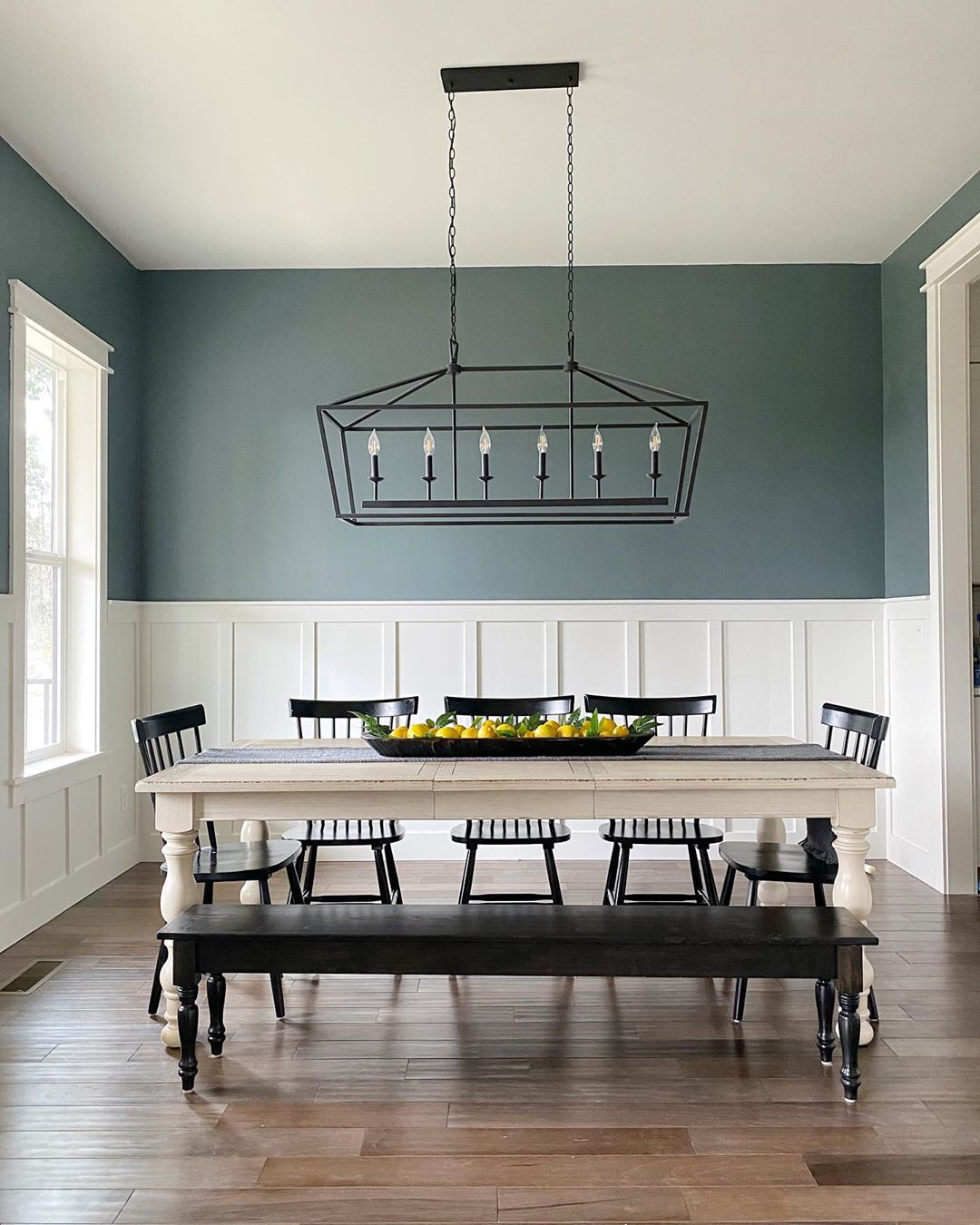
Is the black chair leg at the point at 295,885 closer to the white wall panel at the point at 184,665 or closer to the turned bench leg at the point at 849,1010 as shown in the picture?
the turned bench leg at the point at 849,1010

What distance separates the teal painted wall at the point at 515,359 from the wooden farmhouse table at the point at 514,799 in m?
2.45

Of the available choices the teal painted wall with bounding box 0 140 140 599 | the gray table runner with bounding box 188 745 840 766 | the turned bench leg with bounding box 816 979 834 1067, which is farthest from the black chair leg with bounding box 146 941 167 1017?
the turned bench leg with bounding box 816 979 834 1067

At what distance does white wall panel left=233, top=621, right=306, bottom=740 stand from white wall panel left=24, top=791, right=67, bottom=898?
3.67ft

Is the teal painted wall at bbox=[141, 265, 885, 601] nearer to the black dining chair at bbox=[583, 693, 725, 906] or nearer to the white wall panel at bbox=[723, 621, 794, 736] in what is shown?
the white wall panel at bbox=[723, 621, 794, 736]

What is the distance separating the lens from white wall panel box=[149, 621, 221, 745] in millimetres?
5188

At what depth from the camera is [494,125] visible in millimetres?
3750

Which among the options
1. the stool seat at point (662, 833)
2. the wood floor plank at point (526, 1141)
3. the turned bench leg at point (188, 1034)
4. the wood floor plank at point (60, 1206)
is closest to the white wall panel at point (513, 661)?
the stool seat at point (662, 833)

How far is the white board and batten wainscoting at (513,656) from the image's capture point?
5.14 m

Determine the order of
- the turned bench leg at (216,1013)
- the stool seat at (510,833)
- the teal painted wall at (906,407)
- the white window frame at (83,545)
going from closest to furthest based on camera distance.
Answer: the turned bench leg at (216,1013), the stool seat at (510,833), the white window frame at (83,545), the teal painted wall at (906,407)

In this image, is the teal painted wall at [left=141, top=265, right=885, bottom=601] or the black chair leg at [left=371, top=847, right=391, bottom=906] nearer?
the black chair leg at [left=371, top=847, right=391, bottom=906]

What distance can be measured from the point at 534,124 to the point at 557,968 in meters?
2.92

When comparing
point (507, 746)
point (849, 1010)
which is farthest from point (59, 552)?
point (849, 1010)

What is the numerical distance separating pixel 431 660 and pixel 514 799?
7.98 ft

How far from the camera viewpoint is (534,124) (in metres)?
3.74
